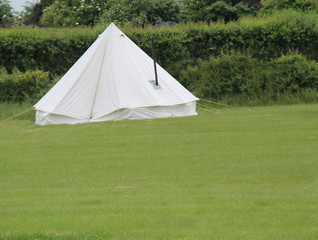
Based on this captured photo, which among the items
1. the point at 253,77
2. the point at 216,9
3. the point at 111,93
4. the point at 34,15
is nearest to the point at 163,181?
the point at 111,93

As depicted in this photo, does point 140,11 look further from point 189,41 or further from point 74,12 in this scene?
point 189,41

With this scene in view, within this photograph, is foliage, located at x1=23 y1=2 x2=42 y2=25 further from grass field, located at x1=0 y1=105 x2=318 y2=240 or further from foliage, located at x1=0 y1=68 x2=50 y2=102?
grass field, located at x1=0 y1=105 x2=318 y2=240

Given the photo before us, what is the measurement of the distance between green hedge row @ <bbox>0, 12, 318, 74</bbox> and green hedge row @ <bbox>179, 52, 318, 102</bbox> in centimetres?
153

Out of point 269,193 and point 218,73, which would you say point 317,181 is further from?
point 218,73

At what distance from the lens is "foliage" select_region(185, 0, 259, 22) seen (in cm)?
3275

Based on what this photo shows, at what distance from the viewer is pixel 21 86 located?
64.8ft

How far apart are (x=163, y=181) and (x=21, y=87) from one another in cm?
1294

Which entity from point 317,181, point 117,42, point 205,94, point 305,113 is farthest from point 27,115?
point 317,181

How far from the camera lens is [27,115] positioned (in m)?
18.1

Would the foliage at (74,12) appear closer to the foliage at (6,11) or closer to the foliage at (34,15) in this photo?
the foliage at (6,11)

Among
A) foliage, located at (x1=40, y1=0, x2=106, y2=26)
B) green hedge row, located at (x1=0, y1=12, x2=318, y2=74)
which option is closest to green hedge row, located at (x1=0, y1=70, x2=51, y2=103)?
green hedge row, located at (x1=0, y1=12, x2=318, y2=74)

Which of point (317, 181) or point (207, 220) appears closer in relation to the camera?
point (207, 220)

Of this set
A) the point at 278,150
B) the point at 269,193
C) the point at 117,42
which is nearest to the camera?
the point at 269,193

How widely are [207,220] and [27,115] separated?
13341 millimetres
